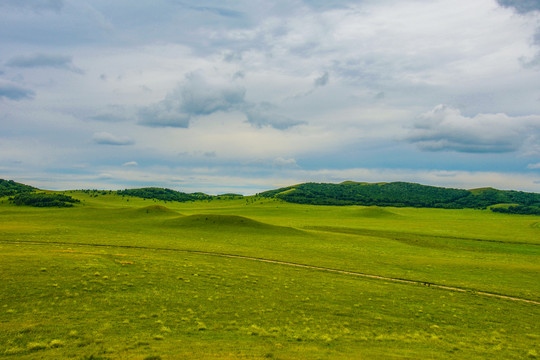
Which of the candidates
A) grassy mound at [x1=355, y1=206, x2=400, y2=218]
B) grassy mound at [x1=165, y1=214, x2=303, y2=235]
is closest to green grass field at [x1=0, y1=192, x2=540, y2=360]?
grassy mound at [x1=165, y1=214, x2=303, y2=235]

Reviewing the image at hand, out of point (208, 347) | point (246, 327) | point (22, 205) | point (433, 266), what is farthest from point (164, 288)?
point (22, 205)

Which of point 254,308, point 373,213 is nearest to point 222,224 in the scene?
point 254,308

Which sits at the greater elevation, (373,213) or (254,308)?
(373,213)

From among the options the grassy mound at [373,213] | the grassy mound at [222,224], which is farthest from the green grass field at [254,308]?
the grassy mound at [373,213]

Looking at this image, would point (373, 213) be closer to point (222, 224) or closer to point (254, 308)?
point (222, 224)

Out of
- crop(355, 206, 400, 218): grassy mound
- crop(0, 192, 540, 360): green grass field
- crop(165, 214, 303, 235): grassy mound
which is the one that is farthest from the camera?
crop(355, 206, 400, 218): grassy mound

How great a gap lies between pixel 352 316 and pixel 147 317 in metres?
14.6

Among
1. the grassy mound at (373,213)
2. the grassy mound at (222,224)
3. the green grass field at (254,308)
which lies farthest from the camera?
the grassy mound at (373,213)

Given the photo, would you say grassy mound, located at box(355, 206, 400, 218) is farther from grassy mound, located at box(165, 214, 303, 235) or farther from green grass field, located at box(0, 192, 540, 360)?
green grass field, located at box(0, 192, 540, 360)

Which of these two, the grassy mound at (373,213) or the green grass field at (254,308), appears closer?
the green grass field at (254,308)

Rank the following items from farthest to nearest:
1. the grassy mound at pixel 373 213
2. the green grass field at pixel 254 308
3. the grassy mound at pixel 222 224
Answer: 1. the grassy mound at pixel 373 213
2. the grassy mound at pixel 222 224
3. the green grass field at pixel 254 308

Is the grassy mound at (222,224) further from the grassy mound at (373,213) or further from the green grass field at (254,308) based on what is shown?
the grassy mound at (373,213)

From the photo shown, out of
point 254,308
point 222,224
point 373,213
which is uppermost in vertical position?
point 222,224

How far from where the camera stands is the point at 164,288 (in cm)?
2519
